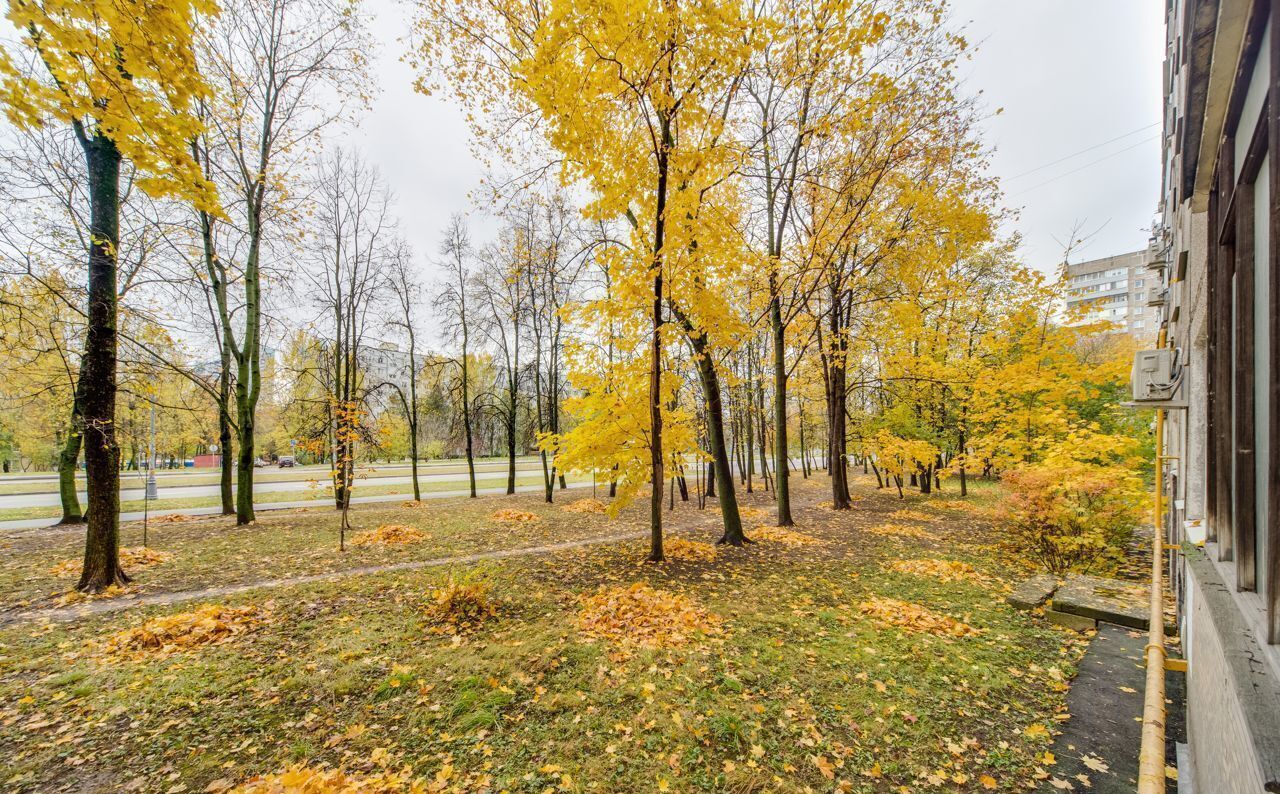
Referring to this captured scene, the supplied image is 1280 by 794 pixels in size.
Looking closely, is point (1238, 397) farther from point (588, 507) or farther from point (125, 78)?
point (588, 507)

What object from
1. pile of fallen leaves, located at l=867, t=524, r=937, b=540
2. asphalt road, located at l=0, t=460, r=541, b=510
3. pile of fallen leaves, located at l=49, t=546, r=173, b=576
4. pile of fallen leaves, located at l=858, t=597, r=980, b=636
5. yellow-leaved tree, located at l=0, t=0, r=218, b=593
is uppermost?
yellow-leaved tree, located at l=0, t=0, r=218, b=593

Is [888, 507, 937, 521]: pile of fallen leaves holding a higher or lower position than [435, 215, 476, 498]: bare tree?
lower

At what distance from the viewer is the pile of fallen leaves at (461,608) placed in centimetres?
562

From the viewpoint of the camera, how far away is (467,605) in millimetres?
5832

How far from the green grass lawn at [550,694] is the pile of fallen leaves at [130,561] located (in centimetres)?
35

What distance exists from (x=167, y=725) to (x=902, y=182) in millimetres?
14475

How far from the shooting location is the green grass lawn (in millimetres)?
3199

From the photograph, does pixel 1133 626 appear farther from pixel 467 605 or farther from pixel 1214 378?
pixel 467 605

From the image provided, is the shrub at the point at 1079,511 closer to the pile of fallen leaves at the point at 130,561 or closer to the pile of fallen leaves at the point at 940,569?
the pile of fallen leaves at the point at 940,569

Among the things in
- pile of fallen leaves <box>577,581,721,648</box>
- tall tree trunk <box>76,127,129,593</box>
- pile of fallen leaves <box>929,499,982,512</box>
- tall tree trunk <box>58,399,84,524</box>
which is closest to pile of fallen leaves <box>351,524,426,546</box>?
tall tree trunk <box>76,127,129,593</box>

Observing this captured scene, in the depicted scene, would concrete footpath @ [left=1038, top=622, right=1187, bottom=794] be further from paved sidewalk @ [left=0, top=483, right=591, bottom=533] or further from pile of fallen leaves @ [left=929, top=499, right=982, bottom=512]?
paved sidewalk @ [left=0, top=483, right=591, bottom=533]

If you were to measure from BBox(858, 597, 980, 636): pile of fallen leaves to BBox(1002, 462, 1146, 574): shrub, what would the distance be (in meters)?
3.61

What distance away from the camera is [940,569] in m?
7.53

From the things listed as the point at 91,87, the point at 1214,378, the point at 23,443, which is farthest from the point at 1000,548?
the point at 23,443
